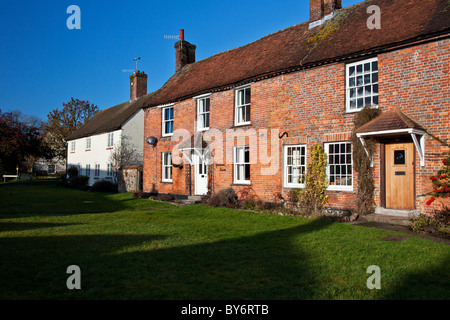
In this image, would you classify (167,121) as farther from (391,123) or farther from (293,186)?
(391,123)

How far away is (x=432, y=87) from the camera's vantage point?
399 inches

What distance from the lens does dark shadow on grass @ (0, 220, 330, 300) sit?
180 inches

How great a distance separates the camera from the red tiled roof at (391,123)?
9.93m

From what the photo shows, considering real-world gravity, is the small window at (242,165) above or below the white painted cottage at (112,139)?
Answer: below

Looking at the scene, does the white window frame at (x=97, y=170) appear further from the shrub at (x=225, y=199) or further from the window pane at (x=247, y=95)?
the window pane at (x=247, y=95)

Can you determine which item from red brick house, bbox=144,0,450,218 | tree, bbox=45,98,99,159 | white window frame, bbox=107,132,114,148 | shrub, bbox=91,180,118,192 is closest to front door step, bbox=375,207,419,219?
red brick house, bbox=144,0,450,218

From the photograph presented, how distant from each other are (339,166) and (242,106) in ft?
18.2

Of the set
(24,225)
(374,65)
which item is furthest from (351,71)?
(24,225)

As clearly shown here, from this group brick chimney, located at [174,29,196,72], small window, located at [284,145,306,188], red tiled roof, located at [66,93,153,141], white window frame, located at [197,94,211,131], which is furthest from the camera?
red tiled roof, located at [66,93,153,141]

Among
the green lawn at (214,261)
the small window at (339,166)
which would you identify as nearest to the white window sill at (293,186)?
the small window at (339,166)

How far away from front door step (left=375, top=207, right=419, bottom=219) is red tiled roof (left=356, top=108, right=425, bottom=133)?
249cm

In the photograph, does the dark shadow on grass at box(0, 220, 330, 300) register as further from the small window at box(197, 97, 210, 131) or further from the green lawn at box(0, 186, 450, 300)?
the small window at box(197, 97, 210, 131)

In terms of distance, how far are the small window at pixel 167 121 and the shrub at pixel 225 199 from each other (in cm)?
630

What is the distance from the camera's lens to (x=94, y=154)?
31812mm
